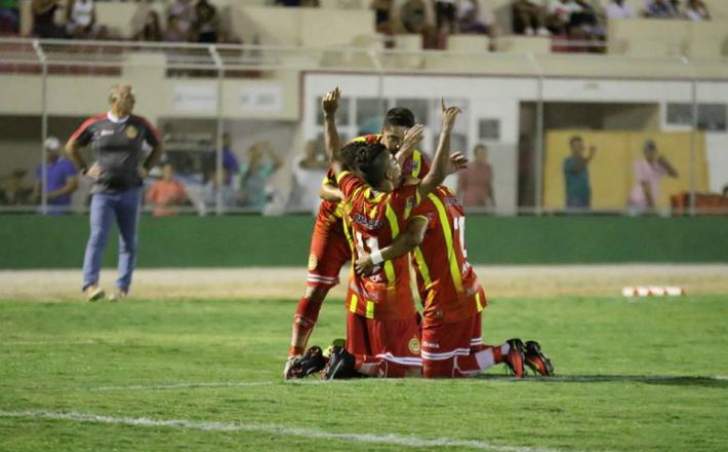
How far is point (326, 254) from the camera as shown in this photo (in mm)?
13164

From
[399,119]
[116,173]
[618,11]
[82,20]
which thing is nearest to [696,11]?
[618,11]

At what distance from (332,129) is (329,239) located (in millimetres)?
901

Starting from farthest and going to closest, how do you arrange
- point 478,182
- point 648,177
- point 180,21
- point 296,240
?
point 180,21 → point 648,177 → point 478,182 → point 296,240

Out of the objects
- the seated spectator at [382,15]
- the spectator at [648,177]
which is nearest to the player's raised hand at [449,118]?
the spectator at [648,177]

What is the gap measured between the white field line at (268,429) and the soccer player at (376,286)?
2258mm

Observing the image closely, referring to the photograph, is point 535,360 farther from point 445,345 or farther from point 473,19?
point 473,19

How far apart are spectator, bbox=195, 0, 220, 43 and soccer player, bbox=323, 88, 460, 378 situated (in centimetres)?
1699

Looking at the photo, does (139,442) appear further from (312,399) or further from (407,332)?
(407,332)

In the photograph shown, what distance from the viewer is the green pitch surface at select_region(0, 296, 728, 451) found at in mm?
9578

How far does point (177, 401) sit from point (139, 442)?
5.39ft

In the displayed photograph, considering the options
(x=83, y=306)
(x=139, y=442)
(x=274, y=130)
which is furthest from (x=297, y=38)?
(x=139, y=442)

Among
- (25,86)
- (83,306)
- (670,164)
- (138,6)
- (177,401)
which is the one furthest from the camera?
(138,6)

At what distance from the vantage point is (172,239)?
25.7 m

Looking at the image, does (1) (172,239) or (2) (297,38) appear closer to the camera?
(1) (172,239)
